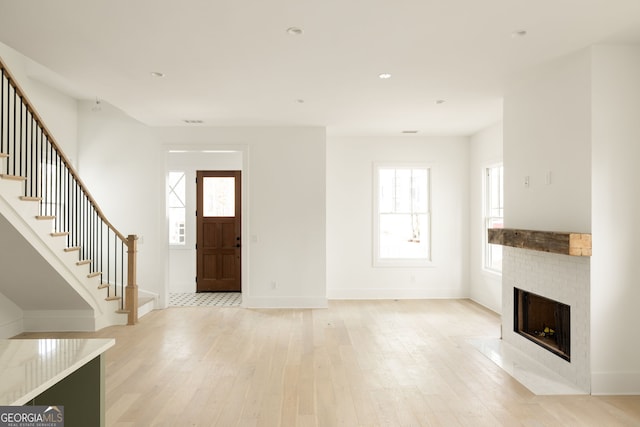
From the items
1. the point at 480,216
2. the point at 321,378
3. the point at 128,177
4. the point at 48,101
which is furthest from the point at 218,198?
the point at 321,378

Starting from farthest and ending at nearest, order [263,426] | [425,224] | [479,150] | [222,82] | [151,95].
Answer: [425,224] → [479,150] → [151,95] → [222,82] → [263,426]

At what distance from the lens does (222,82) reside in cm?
457

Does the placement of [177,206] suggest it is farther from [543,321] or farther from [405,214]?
[543,321]

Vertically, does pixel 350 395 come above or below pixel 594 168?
below

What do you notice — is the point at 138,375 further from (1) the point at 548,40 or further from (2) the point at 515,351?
(1) the point at 548,40

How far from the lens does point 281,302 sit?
22.5 ft

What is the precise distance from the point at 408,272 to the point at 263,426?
514 centimetres

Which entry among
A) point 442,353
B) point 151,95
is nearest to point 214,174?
point 151,95

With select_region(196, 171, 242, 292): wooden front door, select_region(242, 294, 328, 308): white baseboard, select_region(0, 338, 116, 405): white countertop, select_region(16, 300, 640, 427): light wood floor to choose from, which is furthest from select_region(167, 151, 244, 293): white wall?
select_region(0, 338, 116, 405): white countertop

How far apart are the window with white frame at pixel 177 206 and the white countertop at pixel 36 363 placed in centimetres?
647

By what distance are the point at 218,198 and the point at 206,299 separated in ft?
6.38

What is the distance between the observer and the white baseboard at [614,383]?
355cm

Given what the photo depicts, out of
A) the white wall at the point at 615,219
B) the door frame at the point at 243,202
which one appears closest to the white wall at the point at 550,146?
the white wall at the point at 615,219

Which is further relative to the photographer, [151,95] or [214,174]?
[214,174]
